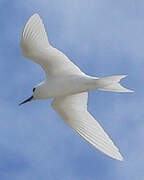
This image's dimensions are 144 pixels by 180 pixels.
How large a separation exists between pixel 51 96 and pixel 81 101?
0.97 metres

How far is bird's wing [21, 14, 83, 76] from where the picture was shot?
10.4m

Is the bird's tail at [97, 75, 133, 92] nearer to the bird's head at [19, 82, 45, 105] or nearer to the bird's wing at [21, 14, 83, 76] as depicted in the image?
the bird's wing at [21, 14, 83, 76]

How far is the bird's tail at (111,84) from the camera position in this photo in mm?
9477

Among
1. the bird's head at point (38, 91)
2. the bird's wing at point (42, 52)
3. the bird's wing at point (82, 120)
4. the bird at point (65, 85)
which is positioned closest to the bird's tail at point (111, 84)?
the bird at point (65, 85)

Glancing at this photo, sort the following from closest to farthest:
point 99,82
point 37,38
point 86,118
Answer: point 99,82 < point 37,38 < point 86,118

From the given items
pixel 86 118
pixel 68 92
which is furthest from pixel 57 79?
pixel 86 118

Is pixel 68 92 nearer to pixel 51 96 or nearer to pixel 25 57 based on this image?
pixel 51 96

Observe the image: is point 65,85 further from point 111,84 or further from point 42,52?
point 111,84

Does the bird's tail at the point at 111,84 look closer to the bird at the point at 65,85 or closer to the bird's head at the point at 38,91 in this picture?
the bird at the point at 65,85

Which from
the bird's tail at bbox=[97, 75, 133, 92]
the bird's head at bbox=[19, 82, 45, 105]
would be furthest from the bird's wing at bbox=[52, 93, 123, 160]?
the bird's tail at bbox=[97, 75, 133, 92]

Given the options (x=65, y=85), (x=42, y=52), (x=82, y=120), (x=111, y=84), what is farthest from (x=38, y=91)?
(x=111, y=84)

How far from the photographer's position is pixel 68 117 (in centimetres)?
1148

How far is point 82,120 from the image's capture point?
11344mm

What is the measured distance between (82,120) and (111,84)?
5.67 ft
